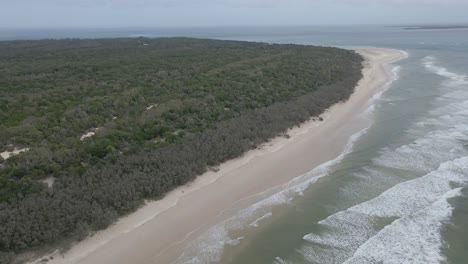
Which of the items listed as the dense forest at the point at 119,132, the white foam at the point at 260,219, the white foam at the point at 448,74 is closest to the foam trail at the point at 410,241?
the white foam at the point at 260,219

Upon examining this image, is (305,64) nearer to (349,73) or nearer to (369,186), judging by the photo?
(349,73)

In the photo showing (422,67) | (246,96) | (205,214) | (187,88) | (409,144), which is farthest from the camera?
(422,67)

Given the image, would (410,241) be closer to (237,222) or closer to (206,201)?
(237,222)

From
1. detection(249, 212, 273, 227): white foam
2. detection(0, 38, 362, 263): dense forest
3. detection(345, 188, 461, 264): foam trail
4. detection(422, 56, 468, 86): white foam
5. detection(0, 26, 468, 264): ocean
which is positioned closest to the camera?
detection(345, 188, 461, 264): foam trail

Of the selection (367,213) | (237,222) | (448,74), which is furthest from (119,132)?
(448,74)

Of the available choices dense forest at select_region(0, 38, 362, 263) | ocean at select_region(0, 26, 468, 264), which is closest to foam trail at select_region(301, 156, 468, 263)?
ocean at select_region(0, 26, 468, 264)

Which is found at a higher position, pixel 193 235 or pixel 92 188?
pixel 92 188

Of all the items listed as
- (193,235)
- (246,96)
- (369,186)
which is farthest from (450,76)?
(193,235)

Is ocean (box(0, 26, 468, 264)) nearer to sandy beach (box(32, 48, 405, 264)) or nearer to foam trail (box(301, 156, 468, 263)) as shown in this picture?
foam trail (box(301, 156, 468, 263))
